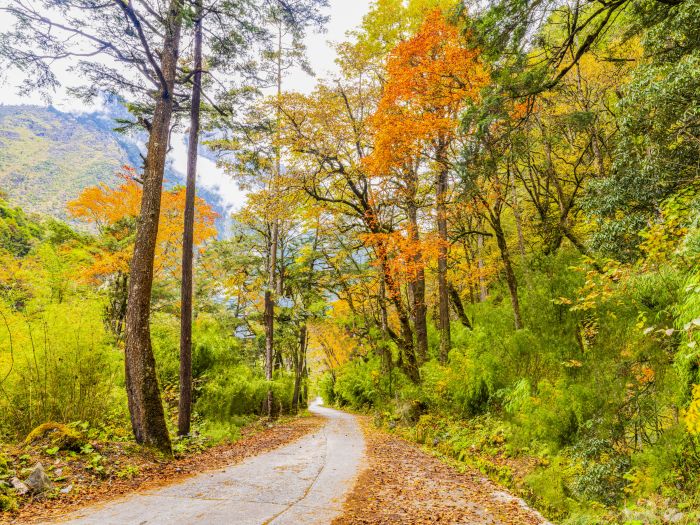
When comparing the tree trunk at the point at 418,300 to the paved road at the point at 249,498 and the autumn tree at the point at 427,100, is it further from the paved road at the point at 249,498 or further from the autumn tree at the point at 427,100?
the paved road at the point at 249,498

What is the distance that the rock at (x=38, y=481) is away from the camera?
436 centimetres

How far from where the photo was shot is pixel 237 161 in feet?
41.2

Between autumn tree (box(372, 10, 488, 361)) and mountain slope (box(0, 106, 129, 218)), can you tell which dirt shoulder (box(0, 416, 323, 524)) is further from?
mountain slope (box(0, 106, 129, 218))

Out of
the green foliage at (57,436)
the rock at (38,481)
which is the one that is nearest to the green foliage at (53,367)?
the green foliage at (57,436)

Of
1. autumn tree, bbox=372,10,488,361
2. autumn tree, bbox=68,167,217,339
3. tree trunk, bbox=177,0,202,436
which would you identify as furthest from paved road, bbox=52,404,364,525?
autumn tree, bbox=68,167,217,339

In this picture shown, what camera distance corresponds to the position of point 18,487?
4262 millimetres

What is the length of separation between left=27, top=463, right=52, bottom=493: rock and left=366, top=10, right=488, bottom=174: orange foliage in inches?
408

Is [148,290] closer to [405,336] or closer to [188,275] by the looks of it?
[188,275]

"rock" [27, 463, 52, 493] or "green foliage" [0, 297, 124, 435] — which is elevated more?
"green foliage" [0, 297, 124, 435]

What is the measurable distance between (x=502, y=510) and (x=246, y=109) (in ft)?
35.2

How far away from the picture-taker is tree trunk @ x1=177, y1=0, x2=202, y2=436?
9141 millimetres

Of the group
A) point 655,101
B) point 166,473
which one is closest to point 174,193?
point 166,473

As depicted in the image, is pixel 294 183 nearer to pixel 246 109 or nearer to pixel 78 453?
pixel 246 109

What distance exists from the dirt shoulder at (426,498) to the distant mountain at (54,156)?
3597 centimetres
